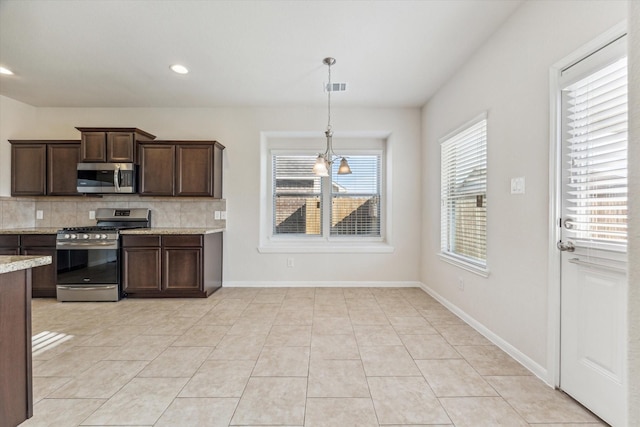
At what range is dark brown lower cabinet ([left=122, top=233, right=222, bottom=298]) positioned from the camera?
3701mm

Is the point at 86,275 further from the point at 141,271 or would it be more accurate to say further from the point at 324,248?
the point at 324,248

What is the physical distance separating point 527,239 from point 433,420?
1.43 metres

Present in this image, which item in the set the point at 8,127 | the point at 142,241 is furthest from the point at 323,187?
the point at 8,127

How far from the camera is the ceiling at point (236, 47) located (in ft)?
7.46

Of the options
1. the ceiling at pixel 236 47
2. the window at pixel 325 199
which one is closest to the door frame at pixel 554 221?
the ceiling at pixel 236 47

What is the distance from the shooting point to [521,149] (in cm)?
219

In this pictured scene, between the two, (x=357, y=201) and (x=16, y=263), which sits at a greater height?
(x=357, y=201)

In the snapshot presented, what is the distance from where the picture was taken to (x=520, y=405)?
1709mm

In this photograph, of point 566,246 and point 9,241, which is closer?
point 566,246

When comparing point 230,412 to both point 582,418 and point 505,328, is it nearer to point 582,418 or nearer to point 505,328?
point 582,418

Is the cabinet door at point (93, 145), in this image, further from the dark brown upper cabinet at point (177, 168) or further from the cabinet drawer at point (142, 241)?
the cabinet drawer at point (142, 241)

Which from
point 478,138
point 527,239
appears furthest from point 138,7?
point 527,239

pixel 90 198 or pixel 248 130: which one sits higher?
pixel 248 130

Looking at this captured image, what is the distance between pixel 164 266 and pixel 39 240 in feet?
5.32
